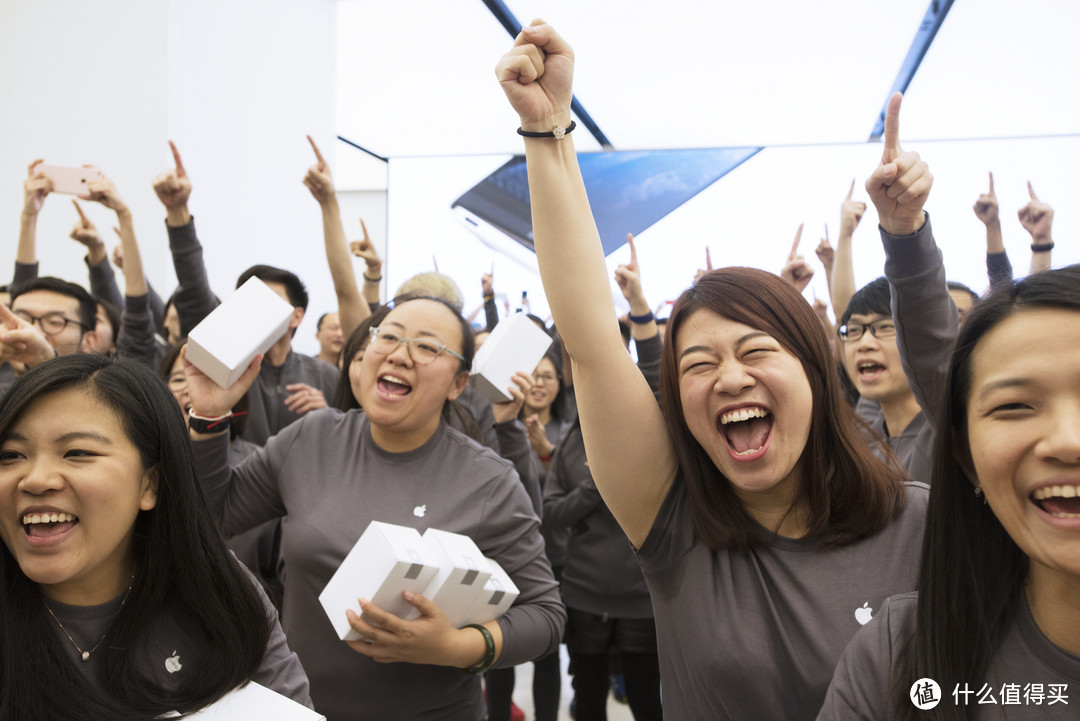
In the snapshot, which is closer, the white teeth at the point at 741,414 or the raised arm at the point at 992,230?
the white teeth at the point at 741,414

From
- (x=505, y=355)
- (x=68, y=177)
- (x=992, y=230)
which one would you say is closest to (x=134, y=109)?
(x=68, y=177)

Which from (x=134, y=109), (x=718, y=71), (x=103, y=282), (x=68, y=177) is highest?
(x=718, y=71)

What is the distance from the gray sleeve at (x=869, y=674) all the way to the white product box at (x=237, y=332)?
4.40 ft

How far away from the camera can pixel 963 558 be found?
0.98 m

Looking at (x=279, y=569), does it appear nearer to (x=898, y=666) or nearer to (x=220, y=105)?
(x=898, y=666)

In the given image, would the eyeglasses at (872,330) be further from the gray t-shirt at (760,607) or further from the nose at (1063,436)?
the nose at (1063,436)

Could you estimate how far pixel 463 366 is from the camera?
2.13 m

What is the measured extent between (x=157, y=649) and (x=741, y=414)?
95 centimetres

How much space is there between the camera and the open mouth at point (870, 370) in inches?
91.5

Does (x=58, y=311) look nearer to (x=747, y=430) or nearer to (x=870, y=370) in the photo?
(x=747, y=430)

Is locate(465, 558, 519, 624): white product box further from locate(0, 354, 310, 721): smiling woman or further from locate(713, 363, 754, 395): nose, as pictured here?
locate(713, 363, 754, 395): nose

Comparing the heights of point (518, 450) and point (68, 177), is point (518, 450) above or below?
below

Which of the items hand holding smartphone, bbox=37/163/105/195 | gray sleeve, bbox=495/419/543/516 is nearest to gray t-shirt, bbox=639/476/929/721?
gray sleeve, bbox=495/419/543/516

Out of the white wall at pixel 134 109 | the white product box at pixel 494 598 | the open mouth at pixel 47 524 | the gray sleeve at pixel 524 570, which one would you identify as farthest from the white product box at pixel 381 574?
the white wall at pixel 134 109
